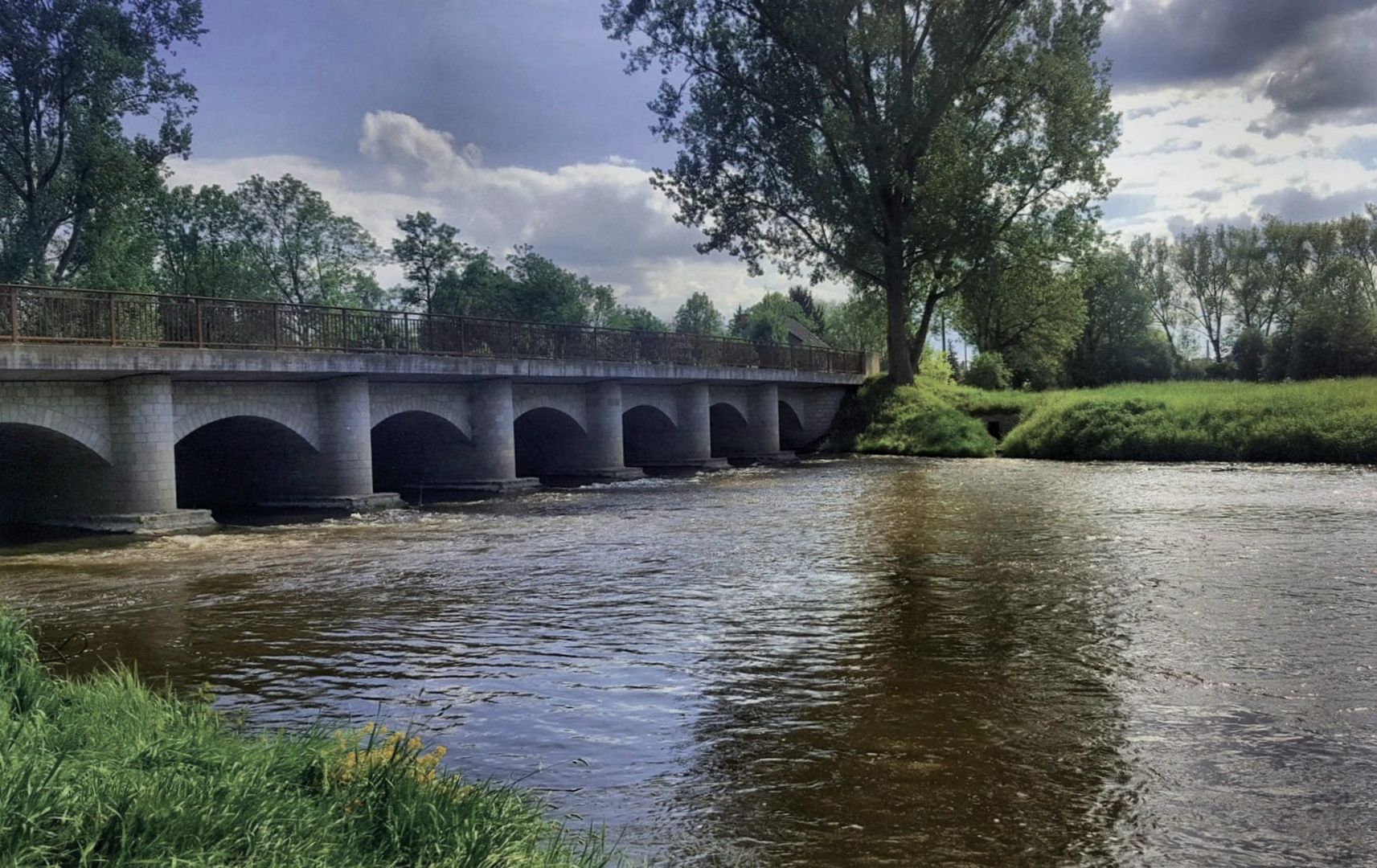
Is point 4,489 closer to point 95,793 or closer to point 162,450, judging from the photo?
point 162,450

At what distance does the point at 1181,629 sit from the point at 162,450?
19.2 m

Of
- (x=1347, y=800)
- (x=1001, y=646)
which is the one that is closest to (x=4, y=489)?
(x=1001, y=646)

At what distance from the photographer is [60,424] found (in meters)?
20.0

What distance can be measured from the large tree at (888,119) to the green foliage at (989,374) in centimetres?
1363

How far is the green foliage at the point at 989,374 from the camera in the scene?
58.2 m

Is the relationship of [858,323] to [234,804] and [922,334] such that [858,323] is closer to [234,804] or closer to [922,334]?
[922,334]

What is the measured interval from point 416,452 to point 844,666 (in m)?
26.0

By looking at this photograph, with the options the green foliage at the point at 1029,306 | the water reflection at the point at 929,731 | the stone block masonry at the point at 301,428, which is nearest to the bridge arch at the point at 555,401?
the stone block masonry at the point at 301,428

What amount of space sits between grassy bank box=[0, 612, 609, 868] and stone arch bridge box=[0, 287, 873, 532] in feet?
52.6

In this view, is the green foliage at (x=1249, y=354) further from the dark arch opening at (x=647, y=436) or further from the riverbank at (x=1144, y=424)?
the dark arch opening at (x=647, y=436)

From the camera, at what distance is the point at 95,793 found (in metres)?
3.89

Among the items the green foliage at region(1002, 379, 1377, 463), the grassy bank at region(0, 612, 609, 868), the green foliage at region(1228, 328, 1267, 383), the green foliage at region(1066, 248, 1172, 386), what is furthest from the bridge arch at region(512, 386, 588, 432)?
the green foliage at region(1228, 328, 1267, 383)

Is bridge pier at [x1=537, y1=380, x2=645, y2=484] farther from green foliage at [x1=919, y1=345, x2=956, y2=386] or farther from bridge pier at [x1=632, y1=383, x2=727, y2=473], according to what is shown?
green foliage at [x1=919, y1=345, x2=956, y2=386]

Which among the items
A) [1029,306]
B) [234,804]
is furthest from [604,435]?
[1029,306]
